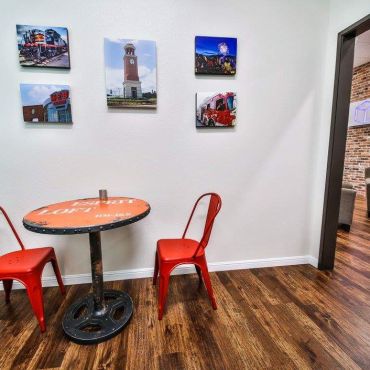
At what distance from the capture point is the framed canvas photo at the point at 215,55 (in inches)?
73.5

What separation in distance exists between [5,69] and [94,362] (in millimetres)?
2123

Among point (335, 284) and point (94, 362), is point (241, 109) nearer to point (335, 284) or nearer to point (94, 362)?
point (335, 284)

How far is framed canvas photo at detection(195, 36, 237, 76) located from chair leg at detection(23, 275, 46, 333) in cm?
195

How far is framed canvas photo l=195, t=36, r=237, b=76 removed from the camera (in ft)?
6.13

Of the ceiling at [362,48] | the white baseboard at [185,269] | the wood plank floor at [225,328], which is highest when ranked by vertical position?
the ceiling at [362,48]

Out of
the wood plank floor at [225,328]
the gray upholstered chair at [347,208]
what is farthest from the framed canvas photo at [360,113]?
the wood plank floor at [225,328]

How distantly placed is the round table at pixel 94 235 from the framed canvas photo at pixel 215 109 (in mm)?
923

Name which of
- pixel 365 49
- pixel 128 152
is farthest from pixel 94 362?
pixel 365 49

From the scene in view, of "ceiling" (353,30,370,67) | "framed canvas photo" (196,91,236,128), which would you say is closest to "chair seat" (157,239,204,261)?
"framed canvas photo" (196,91,236,128)

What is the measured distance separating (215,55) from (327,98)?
3.63 ft

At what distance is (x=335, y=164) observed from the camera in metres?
2.02

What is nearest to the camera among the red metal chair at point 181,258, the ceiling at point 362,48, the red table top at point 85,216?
the red table top at point 85,216

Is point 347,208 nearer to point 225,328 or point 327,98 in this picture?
point 327,98

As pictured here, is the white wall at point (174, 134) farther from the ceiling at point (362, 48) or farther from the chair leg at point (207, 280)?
the ceiling at point (362, 48)
